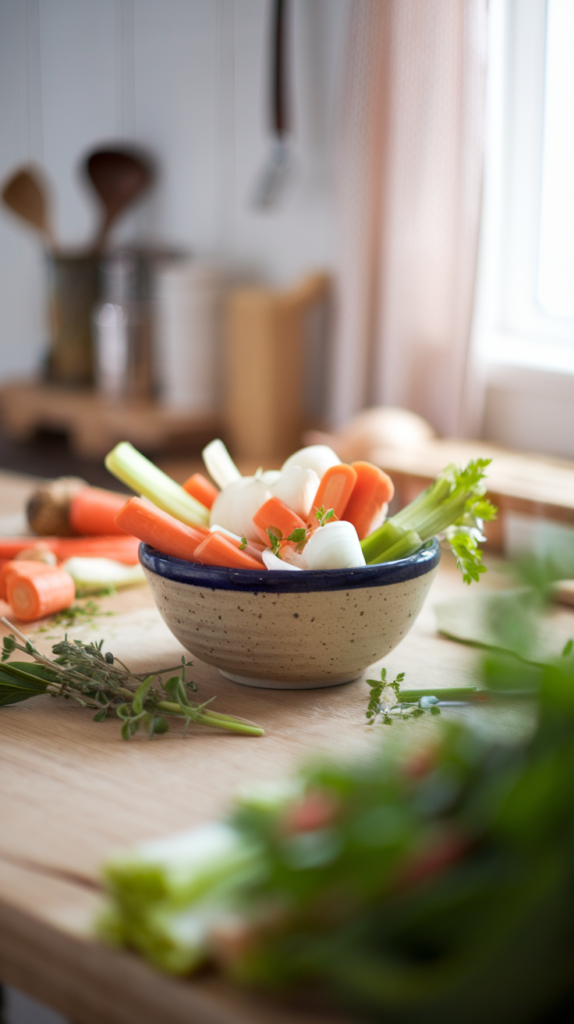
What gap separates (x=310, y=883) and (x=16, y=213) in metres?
2.84

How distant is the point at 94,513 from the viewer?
53.7 inches

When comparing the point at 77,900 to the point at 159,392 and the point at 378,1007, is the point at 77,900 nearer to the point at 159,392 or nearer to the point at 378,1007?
the point at 378,1007

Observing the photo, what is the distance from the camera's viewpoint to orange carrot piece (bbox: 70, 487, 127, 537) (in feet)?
4.47

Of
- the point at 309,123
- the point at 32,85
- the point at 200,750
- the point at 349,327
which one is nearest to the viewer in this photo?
the point at 200,750

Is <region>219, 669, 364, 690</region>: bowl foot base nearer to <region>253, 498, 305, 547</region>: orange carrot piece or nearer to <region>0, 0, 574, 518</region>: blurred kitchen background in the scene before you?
<region>253, 498, 305, 547</region>: orange carrot piece

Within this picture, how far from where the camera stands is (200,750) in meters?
0.79

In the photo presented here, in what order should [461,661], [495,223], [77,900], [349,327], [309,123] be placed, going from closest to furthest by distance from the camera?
[77,900] → [461,661] → [495,223] → [349,327] → [309,123]

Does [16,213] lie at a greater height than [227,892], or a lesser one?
greater

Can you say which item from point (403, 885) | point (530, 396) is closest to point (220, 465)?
point (403, 885)

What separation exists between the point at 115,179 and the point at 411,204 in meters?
1.17

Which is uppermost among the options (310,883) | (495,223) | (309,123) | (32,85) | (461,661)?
(32,85)

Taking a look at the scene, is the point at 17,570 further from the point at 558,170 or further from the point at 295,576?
the point at 558,170

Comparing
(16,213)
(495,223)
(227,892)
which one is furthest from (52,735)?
(16,213)

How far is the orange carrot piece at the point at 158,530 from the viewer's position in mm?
893
